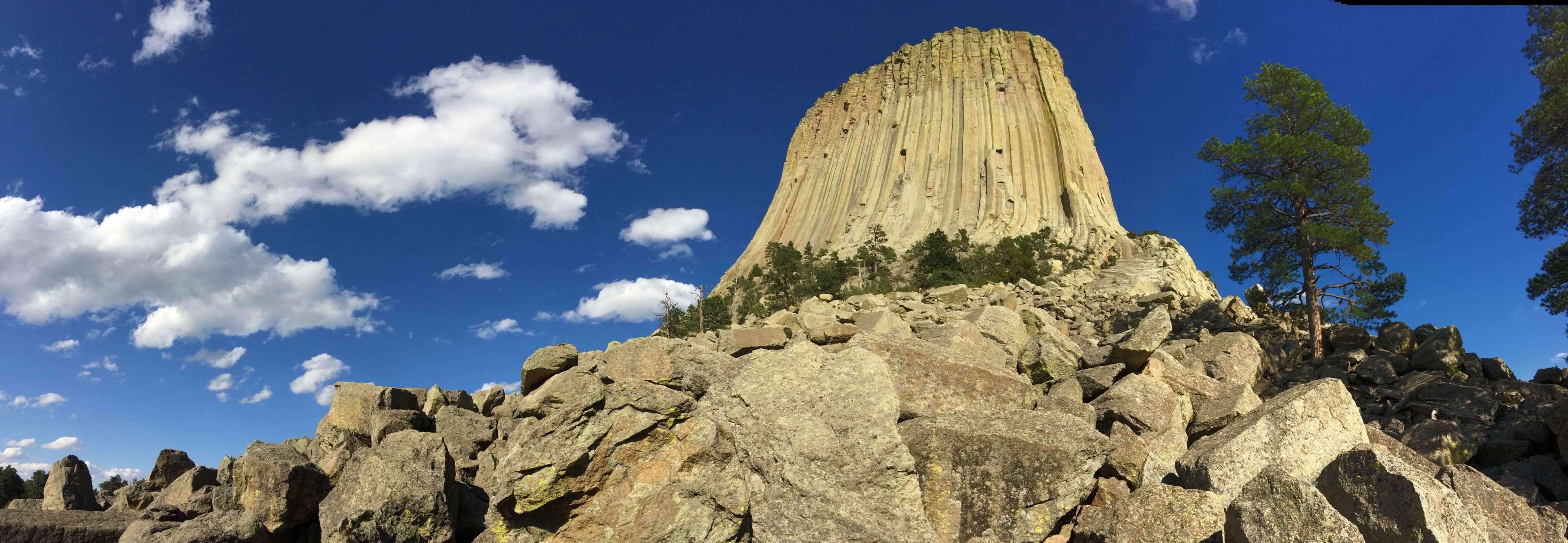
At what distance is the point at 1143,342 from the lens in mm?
9141

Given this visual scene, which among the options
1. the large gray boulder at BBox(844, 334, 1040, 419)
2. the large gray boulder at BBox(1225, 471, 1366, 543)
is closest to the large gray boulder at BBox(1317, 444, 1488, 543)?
the large gray boulder at BBox(1225, 471, 1366, 543)

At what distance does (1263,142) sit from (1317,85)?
187cm

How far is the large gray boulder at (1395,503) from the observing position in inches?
181

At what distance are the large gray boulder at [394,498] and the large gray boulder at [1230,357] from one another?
9556mm

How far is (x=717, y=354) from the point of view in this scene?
38.2 ft

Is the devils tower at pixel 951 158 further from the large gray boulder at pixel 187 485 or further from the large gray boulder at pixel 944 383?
the large gray boulder at pixel 187 485

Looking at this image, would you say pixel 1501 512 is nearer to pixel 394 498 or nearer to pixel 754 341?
pixel 394 498

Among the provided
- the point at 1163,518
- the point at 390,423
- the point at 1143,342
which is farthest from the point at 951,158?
the point at 1163,518

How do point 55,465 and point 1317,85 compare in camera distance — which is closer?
point 55,465

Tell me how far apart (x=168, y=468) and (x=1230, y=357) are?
1640 centimetres

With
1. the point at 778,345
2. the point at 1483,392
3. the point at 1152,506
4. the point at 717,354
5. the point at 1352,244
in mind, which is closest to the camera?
the point at 1152,506

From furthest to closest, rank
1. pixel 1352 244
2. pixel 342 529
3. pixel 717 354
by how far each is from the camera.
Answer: pixel 1352 244 < pixel 717 354 < pixel 342 529

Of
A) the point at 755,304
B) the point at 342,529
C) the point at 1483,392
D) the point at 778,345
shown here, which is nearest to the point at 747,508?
the point at 342,529

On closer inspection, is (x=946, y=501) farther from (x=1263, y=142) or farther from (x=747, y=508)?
(x=1263, y=142)
